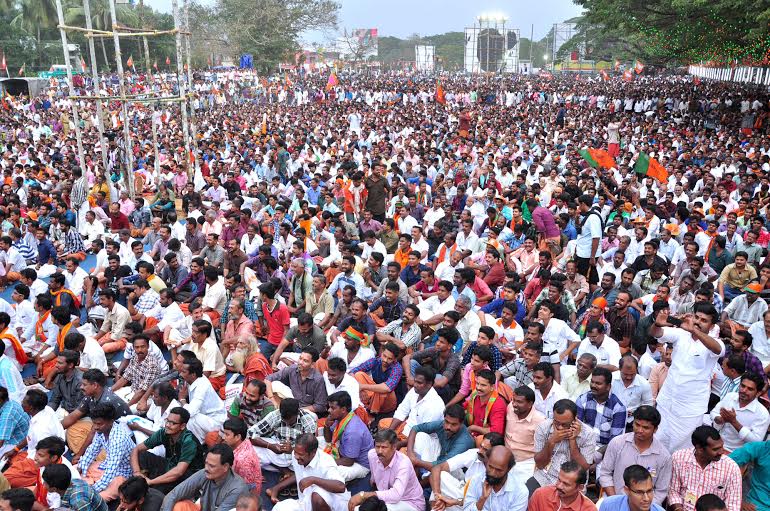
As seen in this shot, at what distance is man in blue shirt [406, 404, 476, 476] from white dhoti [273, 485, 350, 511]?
621 mm

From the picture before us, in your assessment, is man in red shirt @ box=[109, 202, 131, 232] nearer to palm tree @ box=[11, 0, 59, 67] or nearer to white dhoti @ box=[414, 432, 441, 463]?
white dhoti @ box=[414, 432, 441, 463]

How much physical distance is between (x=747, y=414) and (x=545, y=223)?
428 centimetres

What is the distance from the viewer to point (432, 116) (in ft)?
82.4

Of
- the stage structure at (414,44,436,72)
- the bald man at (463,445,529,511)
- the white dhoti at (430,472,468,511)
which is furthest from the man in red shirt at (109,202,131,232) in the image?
the stage structure at (414,44,436,72)

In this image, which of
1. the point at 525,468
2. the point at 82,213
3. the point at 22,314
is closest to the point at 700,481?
the point at 525,468

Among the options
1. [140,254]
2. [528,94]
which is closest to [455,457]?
[140,254]

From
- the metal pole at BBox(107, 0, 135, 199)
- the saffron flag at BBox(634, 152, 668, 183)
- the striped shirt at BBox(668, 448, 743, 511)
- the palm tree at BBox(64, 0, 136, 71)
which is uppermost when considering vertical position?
the palm tree at BBox(64, 0, 136, 71)

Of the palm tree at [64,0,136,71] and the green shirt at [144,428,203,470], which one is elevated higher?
the palm tree at [64,0,136,71]

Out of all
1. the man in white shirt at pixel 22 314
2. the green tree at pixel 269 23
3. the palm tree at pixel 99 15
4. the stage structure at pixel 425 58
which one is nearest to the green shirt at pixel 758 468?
the man in white shirt at pixel 22 314

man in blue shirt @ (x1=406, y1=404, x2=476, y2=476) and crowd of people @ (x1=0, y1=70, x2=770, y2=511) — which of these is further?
man in blue shirt @ (x1=406, y1=404, x2=476, y2=476)

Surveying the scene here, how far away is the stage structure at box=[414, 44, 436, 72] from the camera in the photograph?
3581 inches

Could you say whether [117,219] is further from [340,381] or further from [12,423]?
[340,381]

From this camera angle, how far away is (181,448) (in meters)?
4.49

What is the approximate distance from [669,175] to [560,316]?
757 cm
